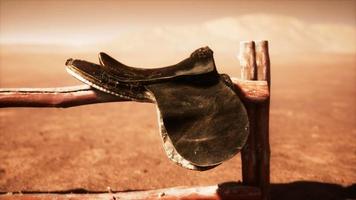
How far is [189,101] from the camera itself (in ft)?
4.83

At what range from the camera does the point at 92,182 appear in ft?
11.9

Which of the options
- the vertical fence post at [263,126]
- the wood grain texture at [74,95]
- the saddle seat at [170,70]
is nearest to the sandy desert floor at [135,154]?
the vertical fence post at [263,126]

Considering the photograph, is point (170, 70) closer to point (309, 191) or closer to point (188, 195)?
point (188, 195)

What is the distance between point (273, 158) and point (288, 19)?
469 feet

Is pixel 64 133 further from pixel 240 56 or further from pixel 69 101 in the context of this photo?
pixel 240 56

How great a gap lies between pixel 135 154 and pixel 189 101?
351cm

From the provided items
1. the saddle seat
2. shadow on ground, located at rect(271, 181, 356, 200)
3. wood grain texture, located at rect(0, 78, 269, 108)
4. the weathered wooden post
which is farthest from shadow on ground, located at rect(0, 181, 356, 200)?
the saddle seat

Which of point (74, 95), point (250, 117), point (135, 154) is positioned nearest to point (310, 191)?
point (250, 117)

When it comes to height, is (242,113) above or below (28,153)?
above

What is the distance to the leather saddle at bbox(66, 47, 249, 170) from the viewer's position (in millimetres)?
1246

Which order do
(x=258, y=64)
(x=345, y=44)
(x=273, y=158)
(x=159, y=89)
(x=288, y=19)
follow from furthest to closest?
1. (x=288, y=19)
2. (x=345, y=44)
3. (x=273, y=158)
4. (x=258, y=64)
5. (x=159, y=89)

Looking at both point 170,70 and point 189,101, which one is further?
point 170,70

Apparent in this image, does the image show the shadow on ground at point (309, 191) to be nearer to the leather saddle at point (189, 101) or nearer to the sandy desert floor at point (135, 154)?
the sandy desert floor at point (135, 154)

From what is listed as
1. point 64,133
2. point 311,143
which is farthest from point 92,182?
point 311,143
